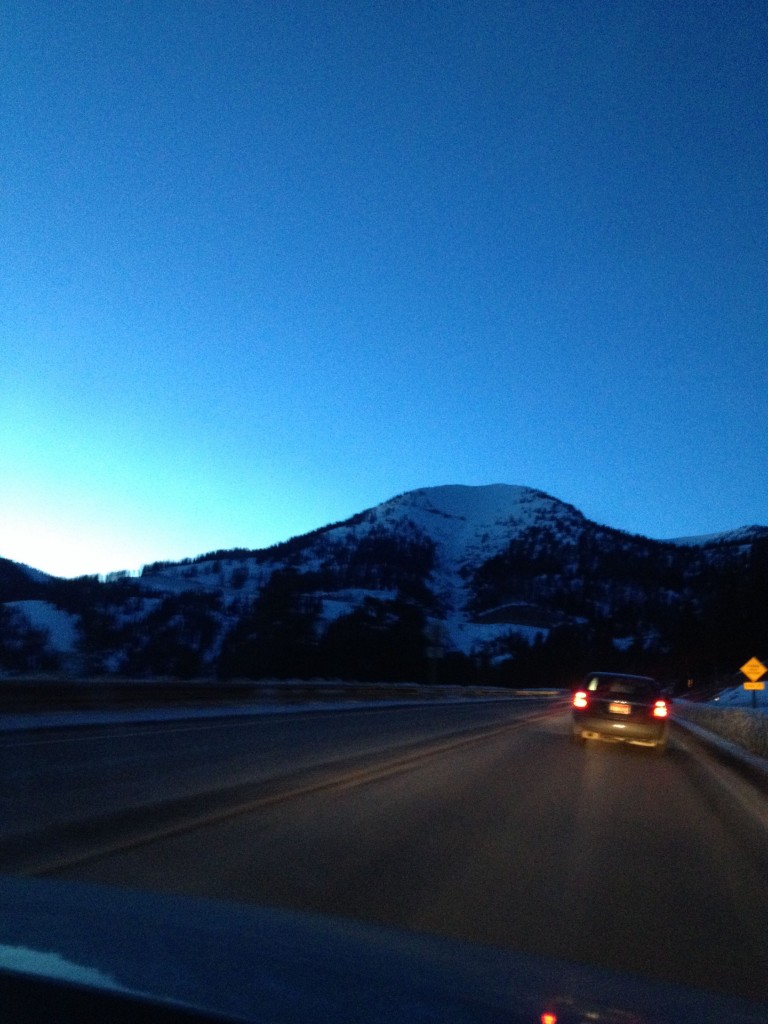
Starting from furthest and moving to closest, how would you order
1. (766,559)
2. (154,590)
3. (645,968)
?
1. (766,559)
2. (154,590)
3. (645,968)

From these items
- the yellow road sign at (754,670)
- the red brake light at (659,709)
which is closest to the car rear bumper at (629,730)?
the red brake light at (659,709)

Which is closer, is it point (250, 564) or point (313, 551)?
point (250, 564)

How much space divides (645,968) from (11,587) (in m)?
26.2

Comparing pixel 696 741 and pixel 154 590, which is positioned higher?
pixel 154 590

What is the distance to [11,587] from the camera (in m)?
28.4

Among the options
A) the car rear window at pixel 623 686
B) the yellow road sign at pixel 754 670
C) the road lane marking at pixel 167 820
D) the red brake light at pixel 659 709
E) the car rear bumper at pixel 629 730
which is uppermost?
the yellow road sign at pixel 754 670

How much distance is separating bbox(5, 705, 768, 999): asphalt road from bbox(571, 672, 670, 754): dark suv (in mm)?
3581

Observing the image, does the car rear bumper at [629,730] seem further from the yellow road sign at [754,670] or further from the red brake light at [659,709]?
the yellow road sign at [754,670]

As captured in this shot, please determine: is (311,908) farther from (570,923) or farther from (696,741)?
(696,741)

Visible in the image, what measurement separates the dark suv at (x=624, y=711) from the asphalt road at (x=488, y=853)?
3.58 m

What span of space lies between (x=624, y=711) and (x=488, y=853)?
12.1 meters

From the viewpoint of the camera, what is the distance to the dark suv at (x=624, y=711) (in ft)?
64.6

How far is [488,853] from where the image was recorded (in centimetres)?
840

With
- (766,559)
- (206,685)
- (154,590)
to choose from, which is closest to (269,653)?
(154,590)
